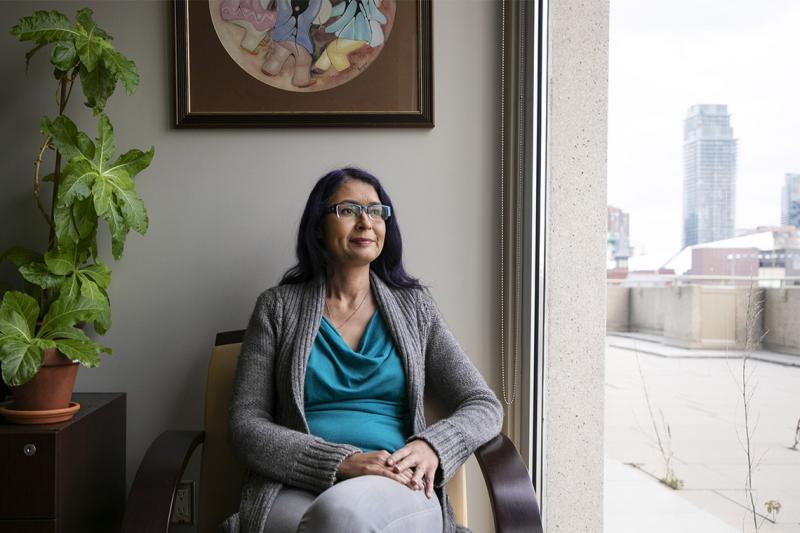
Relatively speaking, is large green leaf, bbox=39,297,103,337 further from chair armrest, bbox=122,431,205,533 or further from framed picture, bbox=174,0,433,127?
framed picture, bbox=174,0,433,127

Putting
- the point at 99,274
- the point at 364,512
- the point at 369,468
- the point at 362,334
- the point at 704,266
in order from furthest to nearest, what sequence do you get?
1. the point at 99,274
2. the point at 362,334
3. the point at 369,468
4. the point at 704,266
5. the point at 364,512

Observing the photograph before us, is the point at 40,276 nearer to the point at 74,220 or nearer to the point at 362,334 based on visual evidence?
the point at 74,220

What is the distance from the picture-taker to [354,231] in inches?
76.0

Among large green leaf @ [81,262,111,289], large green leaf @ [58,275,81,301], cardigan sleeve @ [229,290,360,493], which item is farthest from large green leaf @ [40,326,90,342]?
cardigan sleeve @ [229,290,360,493]

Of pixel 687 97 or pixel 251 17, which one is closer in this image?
pixel 687 97

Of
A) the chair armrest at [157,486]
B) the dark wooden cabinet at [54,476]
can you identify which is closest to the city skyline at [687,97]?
the chair armrest at [157,486]

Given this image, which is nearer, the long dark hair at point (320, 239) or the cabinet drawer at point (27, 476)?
the cabinet drawer at point (27, 476)

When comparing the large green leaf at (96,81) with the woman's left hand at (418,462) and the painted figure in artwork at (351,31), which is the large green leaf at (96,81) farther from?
the woman's left hand at (418,462)

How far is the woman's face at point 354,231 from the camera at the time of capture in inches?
75.9

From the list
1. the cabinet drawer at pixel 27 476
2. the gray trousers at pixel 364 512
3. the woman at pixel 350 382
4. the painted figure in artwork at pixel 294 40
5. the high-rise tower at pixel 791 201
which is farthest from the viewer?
the painted figure in artwork at pixel 294 40

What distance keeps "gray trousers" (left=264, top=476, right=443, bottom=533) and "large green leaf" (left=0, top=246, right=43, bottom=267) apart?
3.65ft

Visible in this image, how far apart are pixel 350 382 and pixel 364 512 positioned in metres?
0.50

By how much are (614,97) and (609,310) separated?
0.60 metres

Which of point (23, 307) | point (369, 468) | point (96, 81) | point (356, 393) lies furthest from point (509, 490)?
point (96, 81)
